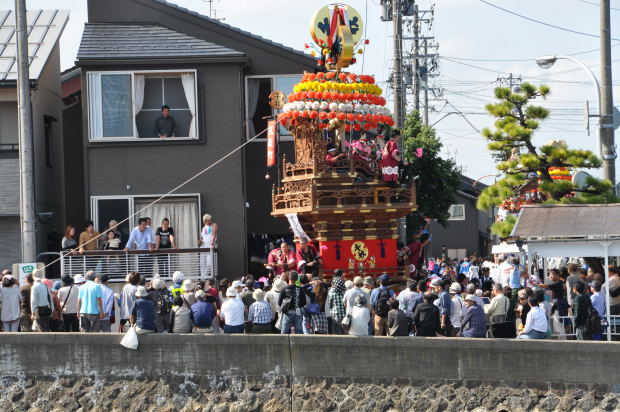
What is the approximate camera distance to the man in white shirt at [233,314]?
18.4 meters

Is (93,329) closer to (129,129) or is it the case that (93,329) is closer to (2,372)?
(2,372)

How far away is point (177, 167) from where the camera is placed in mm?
27766

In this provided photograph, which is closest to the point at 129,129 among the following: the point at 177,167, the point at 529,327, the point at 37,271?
the point at 177,167

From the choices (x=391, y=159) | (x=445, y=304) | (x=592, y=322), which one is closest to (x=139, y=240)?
(x=391, y=159)

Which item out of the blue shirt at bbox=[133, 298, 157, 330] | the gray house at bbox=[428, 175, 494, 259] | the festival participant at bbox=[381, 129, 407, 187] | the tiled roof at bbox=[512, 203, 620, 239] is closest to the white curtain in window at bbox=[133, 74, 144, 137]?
the festival participant at bbox=[381, 129, 407, 187]

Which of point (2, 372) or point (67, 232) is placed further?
point (67, 232)

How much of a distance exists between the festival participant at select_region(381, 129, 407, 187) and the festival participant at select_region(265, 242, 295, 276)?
2.92 metres

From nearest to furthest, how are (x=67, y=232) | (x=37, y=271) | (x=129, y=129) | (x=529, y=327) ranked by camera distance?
1. (x=529, y=327)
2. (x=37, y=271)
3. (x=67, y=232)
4. (x=129, y=129)

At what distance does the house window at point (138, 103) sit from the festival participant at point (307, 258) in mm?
4677

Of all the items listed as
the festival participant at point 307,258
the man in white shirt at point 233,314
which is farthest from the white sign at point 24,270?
the festival participant at point 307,258

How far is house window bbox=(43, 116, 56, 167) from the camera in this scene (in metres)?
29.5

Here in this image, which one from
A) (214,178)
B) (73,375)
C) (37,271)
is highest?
(214,178)

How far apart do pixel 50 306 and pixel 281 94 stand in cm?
917

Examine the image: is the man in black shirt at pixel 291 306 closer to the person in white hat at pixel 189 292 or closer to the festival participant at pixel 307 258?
the person in white hat at pixel 189 292
